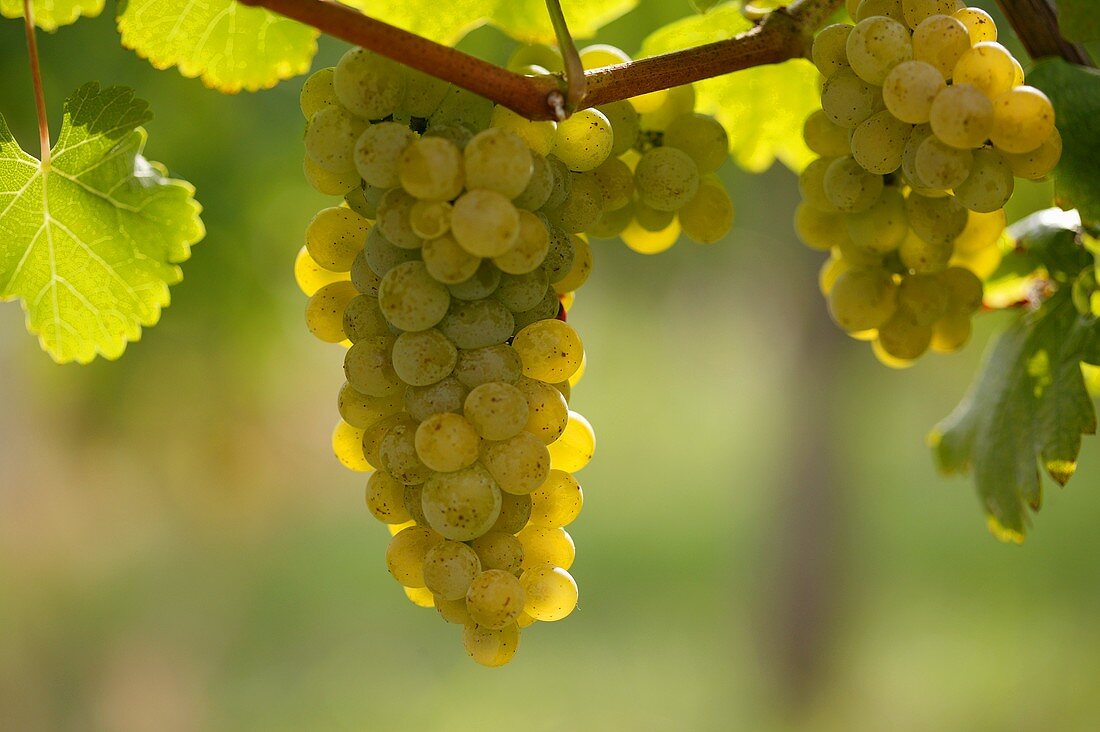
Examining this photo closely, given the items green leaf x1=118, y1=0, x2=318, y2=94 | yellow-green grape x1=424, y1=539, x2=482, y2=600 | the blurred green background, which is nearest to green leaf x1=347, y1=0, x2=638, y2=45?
green leaf x1=118, y1=0, x2=318, y2=94

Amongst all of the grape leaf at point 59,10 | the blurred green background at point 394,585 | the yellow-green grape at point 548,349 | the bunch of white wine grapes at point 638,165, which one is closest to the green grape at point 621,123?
the bunch of white wine grapes at point 638,165

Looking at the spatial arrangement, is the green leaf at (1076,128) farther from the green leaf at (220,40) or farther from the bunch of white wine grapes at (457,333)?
the green leaf at (220,40)

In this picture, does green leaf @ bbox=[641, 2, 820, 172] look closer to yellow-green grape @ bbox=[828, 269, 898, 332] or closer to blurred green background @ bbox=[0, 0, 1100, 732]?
yellow-green grape @ bbox=[828, 269, 898, 332]

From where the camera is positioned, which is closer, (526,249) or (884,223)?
(526,249)

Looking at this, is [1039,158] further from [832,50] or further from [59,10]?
[59,10]

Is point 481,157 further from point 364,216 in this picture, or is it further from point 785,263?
point 785,263

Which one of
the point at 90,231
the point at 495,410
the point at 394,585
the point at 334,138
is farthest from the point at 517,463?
the point at 394,585

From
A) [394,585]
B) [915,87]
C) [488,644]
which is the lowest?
[488,644]
